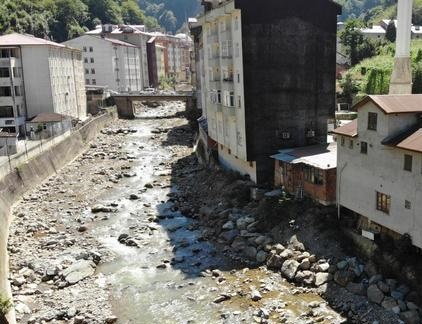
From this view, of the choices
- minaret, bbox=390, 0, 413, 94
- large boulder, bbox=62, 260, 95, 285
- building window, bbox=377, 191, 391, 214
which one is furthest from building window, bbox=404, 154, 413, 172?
minaret, bbox=390, 0, 413, 94

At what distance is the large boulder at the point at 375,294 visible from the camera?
21.5m

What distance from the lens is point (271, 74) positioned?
35.6 meters

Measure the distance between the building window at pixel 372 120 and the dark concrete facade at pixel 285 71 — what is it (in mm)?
12663

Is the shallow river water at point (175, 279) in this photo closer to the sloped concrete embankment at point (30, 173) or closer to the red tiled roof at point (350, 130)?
the sloped concrete embankment at point (30, 173)

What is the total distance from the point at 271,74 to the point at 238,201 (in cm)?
952

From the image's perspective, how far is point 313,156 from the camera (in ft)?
104

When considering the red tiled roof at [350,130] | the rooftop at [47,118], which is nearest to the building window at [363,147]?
the red tiled roof at [350,130]

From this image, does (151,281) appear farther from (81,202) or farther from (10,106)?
(10,106)

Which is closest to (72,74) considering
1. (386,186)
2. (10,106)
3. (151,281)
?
(10,106)

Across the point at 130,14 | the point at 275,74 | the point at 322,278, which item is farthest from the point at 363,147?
the point at 130,14

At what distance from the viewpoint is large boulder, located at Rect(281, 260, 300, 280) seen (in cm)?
2509

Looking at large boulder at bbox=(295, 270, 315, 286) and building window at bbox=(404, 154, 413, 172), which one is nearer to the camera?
building window at bbox=(404, 154, 413, 172)

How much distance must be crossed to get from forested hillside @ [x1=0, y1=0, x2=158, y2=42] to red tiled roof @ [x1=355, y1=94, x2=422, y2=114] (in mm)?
87223

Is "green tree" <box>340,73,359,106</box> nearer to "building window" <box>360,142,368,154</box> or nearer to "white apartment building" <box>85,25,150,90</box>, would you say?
"building window" <box>360,142,368,154</box>
